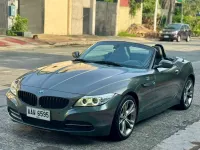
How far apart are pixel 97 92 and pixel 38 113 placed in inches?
31.3

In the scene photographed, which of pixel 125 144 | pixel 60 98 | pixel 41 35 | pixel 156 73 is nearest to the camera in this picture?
pixel 60 98

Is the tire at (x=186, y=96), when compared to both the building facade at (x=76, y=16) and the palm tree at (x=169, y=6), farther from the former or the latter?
the palm tree at (x=169, y=6)

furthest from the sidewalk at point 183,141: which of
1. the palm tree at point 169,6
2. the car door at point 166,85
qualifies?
the palm tree at point 169,6

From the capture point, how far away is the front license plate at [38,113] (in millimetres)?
5188

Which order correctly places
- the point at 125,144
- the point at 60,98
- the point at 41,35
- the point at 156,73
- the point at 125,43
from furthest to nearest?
the point at 41,35 < the point at 125,43 < the point at 156,73 < the point at 125,144 < the point at 60,98

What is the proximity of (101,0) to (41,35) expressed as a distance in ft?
34.4

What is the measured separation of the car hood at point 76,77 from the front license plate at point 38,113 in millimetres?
312

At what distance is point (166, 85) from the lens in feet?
22.5

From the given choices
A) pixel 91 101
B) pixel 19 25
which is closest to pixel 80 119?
pixel 91 101

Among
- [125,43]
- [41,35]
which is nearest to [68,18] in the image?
[41,35]

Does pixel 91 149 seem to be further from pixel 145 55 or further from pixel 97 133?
pixel 145 55

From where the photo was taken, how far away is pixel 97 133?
531 cm

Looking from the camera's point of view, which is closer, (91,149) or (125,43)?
(91,149)

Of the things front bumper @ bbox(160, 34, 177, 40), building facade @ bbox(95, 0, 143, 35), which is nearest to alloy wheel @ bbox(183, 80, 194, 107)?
building facade @ bbox(95, 0, 143, 35)
